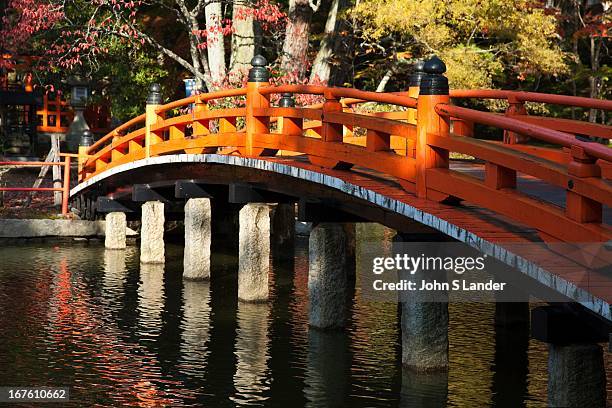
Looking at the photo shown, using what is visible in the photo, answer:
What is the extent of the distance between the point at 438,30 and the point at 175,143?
9.20 m

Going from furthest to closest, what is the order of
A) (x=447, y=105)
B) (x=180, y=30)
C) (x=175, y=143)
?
(x=180, y=30) < (x=175, y=143) < (x=447, y=105)

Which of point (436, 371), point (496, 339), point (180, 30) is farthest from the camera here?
point (180, 30)

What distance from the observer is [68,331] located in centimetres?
1505

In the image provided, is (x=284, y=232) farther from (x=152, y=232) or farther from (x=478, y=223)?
(x=478, y=223)

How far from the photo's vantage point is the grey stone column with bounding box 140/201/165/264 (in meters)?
21.2

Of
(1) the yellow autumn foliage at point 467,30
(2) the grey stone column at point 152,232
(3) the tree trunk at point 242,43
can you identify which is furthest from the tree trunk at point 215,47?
(2) the grey stone column at point 152,232

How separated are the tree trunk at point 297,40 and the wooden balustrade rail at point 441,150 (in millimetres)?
9183

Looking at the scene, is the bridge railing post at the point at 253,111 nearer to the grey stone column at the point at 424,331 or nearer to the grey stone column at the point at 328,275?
the grey stone column at the point at 328,275

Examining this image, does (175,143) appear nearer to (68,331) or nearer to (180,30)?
(68,331)

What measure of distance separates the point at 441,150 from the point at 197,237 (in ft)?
27.6

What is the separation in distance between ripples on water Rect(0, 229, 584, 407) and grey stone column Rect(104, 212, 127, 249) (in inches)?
152

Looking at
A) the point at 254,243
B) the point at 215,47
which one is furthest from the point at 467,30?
the point at 254,243

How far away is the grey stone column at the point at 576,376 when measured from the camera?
8.87m

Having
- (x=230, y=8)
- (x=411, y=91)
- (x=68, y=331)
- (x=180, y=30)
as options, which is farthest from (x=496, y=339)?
(x=180, y=30)
